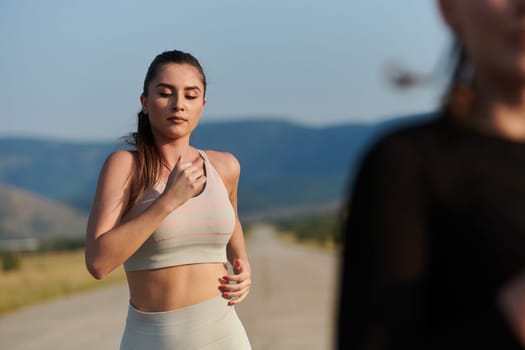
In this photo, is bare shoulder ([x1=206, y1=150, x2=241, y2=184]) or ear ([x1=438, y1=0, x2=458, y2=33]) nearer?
ear ([x1=438, y1=0, x2=458, y2=33])

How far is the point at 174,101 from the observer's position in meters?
4.12

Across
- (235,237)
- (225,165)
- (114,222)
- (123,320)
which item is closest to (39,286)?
(123,320)

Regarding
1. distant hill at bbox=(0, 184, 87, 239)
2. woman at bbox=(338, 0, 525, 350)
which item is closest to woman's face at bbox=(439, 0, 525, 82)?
woman at bbox=(338, 0, 525, 350)

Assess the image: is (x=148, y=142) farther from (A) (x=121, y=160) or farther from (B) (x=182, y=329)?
(B) (x=182, y=329)

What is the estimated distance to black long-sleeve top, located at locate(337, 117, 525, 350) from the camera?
1324 millimetres

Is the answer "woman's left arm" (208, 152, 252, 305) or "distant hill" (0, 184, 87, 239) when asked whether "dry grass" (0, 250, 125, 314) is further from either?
"distant hill" (0, 184, 87, 239)

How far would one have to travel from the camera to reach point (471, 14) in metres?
1.40

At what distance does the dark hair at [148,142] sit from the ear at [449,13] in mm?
2477

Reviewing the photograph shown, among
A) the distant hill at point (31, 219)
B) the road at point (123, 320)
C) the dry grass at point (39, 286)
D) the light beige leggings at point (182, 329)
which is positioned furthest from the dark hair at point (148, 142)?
the distant hill at point (31, 219)

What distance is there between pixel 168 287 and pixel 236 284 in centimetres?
33

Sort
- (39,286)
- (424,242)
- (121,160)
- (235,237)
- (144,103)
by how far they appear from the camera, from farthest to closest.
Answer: (39,286) → (235,237) → (144,103) → (121,160) → (424,242)

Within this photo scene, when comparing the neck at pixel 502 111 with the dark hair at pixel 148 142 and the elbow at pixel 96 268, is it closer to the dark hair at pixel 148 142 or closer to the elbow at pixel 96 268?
the elbow at pixel 96 268

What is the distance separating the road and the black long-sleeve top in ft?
27.6

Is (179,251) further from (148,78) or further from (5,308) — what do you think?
(5,308)
